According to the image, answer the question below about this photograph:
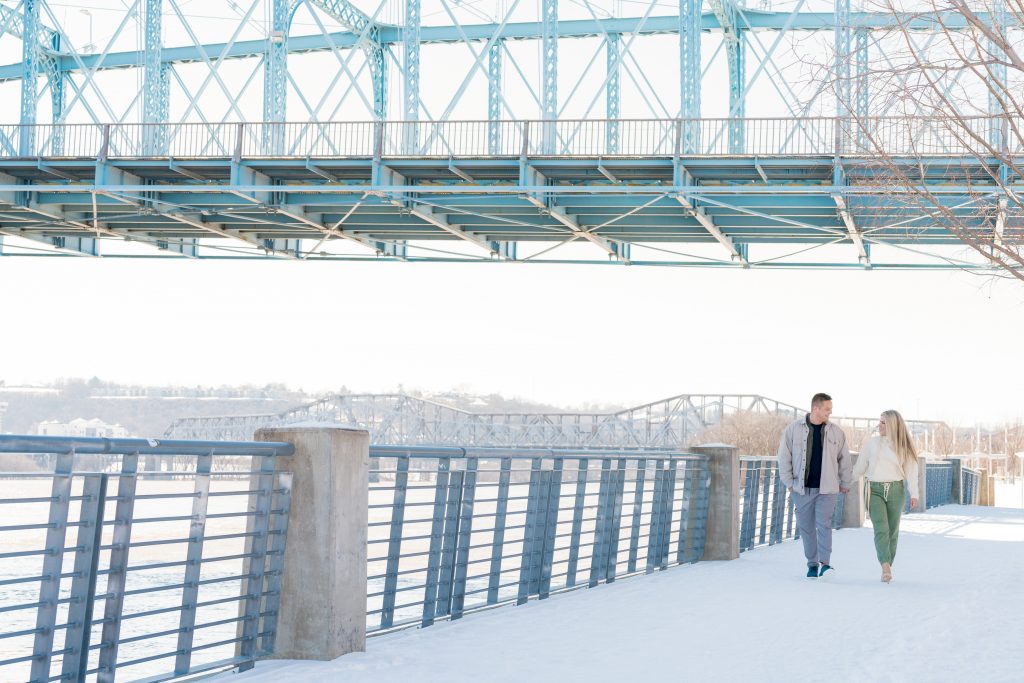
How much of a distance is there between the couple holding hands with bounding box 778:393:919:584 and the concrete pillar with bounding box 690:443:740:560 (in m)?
1.96

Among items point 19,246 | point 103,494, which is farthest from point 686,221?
point 103,494

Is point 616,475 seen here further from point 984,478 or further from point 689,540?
point 984,478

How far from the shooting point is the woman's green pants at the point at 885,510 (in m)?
13.3

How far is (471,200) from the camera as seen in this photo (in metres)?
36.2

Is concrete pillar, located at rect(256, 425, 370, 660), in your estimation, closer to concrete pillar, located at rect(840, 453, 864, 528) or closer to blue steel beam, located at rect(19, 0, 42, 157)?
concrete pillar, located at rect(840, 453, 864, 528)

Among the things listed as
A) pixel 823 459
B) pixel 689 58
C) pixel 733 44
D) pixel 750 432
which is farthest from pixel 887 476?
pixel 750 432

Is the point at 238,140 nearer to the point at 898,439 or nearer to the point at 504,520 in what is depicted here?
the point at 898,439

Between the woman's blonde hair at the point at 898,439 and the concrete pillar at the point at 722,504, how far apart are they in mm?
2652

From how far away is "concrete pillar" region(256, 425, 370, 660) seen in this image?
25.3 ft

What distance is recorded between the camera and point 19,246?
142 feet

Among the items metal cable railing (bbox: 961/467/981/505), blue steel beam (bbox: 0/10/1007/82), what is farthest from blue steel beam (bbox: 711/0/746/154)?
metal cable railing (bbox: 961/467/981/505)

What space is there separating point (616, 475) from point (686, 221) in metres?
26.2

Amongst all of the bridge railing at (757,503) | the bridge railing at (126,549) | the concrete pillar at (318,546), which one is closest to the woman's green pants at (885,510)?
the bridge railing at (757,503)

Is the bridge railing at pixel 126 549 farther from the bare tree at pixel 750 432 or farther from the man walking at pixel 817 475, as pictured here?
the bare tree at pixel 750 432
